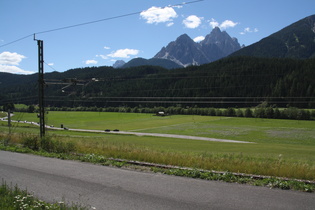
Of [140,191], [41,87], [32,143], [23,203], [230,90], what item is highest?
[230,90]

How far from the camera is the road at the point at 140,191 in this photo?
8.10 metres

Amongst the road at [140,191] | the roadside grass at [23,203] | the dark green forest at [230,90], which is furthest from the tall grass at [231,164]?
the dark green forest at [230,90]

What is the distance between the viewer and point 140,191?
9.50 meters

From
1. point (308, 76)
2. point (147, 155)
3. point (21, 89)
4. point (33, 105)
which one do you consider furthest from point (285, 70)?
point (21, 89)

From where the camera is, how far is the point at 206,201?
8312 millimetres

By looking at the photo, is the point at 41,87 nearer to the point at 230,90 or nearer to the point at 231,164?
the point at 231,164

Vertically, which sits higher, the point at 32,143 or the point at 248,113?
the point at 32,143

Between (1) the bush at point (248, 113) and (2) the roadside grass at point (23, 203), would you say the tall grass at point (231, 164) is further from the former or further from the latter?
(1) the bush at point (248, 113)

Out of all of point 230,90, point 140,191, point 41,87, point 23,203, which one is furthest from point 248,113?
point 23,203

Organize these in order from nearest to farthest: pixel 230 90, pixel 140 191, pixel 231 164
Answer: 1. pixel 140 191
2. pixel 231 164
3. pixel 230 90

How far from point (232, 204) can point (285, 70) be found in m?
147

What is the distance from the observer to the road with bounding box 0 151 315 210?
8.10 metres

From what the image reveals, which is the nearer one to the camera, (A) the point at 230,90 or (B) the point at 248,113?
(B) the point at 248,113

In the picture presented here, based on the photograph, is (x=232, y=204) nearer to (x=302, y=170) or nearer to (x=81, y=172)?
(x=302, y=170)
